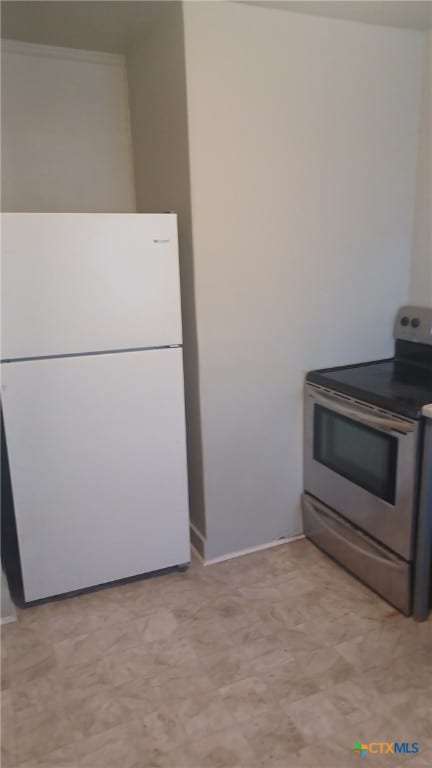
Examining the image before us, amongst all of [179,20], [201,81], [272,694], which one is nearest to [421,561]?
[272,694]

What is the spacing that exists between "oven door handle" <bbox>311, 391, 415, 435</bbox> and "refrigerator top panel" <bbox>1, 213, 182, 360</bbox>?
72 cm

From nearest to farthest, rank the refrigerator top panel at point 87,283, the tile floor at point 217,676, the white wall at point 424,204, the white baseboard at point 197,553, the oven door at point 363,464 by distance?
the tile floor at point 217,676 < the refrigerator top panel at point 87,283 < the oven door at point 363,464 < the white wall at point 424,204 < the white baseboard at point 197,553

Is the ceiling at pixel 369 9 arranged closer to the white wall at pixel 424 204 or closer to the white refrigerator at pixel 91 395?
the white wall at pixel 424 204

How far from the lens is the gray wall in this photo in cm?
212

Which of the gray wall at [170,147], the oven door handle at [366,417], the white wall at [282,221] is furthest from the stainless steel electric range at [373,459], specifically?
the gray wall at [170,147]

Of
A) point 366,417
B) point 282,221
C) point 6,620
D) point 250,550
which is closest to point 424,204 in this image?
point 282,221

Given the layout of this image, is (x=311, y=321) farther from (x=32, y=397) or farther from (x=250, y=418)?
(x=32, y=397)

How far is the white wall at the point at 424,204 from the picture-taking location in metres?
2.42

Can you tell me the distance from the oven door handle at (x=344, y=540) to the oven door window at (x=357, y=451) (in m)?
0.24

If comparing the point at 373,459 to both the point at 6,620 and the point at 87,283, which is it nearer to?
the point at 87,283

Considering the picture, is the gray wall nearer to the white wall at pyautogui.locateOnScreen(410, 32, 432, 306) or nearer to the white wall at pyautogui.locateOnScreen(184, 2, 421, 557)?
the white wall at pyautogui.locateOnScreen(184, 2, 421, 557)

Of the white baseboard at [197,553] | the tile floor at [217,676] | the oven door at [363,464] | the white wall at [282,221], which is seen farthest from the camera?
the white baseboard at [197,553]

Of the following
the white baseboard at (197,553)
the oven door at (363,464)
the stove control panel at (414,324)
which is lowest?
the white baseboard at (197,553)

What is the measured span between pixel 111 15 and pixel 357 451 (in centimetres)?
205
